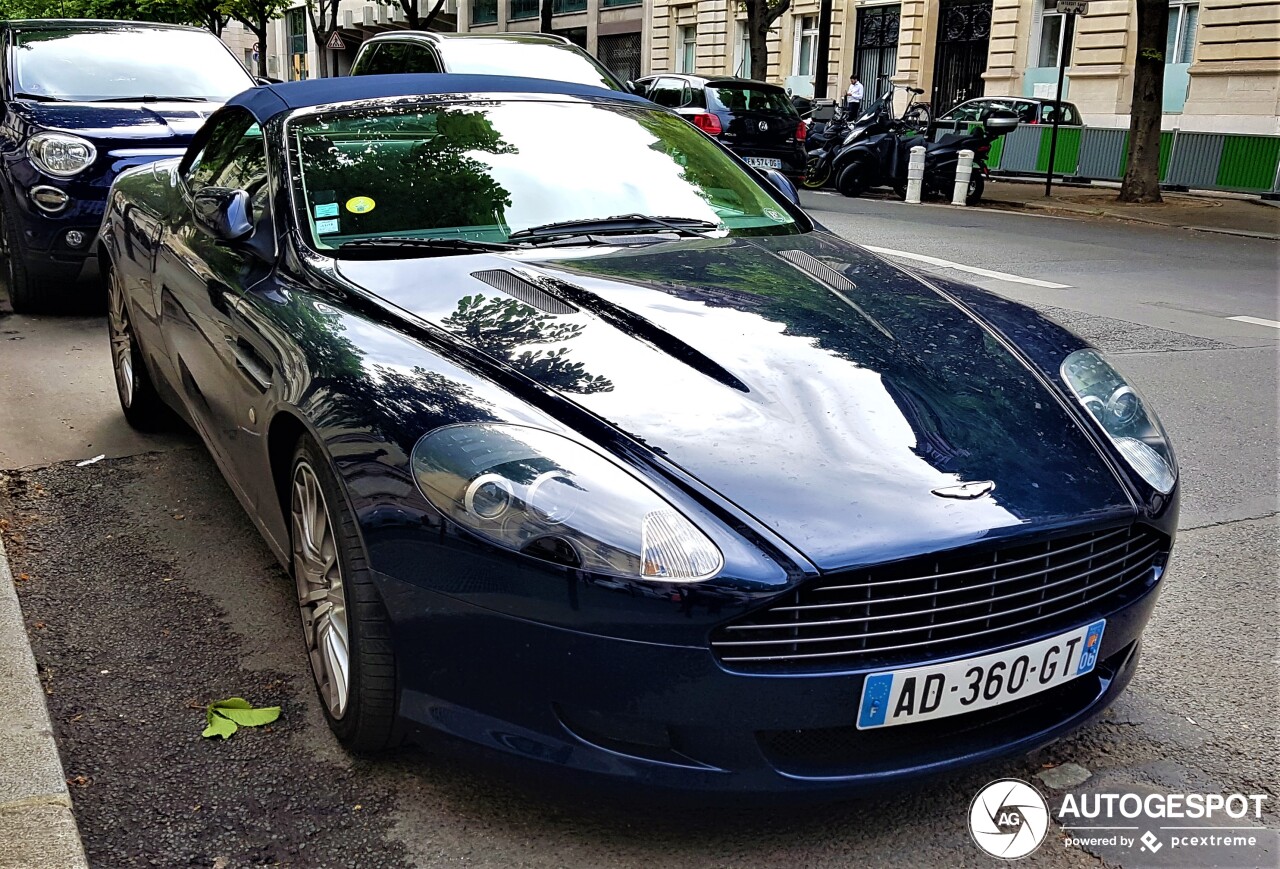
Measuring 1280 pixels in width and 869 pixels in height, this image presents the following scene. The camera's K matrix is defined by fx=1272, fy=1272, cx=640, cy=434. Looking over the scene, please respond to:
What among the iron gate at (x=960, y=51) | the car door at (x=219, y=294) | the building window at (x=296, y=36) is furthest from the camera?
the building window at (x=296, y=36)

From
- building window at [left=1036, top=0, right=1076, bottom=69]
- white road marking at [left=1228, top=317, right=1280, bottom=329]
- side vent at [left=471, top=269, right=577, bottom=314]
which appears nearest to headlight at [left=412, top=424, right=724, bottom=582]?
side vent at [left=471, top=269, right=577, bottom=314]

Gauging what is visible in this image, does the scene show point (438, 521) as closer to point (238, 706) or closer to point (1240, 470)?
point (238, 706)

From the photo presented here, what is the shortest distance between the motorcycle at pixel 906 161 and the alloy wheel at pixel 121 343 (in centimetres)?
1588

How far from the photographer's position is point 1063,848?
250cm

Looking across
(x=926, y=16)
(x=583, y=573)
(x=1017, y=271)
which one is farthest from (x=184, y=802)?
(x=926, y=16)

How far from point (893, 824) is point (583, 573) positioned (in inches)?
35.2

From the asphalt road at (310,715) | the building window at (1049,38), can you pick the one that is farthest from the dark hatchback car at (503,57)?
the building window at (1049,38)

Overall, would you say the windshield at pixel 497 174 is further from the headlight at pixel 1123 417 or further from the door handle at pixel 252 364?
the headlight at pixel 1123 417

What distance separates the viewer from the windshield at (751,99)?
58.2ft

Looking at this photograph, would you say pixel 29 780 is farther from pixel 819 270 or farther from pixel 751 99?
pixel 751 99

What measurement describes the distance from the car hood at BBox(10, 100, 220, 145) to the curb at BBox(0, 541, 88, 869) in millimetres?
4986

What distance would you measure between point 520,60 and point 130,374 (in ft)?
21.2

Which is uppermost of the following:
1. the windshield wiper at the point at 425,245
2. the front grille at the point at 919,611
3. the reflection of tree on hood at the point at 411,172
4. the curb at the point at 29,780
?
the reflection of tree on hood at the point at 411,172

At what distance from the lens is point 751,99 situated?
17938mm
